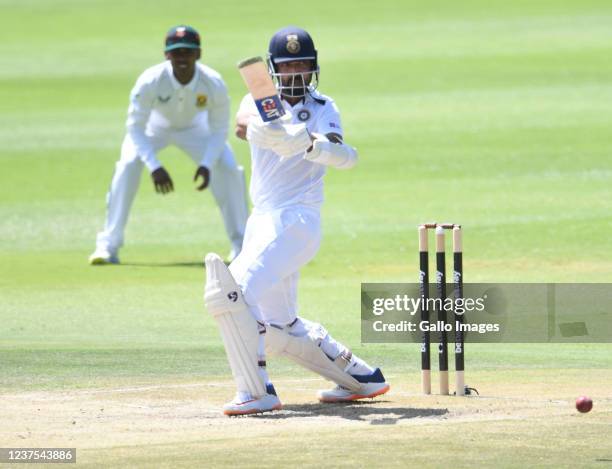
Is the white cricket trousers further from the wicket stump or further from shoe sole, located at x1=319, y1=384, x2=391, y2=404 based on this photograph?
the wicket stump

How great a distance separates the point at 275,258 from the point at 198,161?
7.49 metres

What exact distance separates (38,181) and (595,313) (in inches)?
416

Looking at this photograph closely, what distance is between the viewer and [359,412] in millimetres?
7547

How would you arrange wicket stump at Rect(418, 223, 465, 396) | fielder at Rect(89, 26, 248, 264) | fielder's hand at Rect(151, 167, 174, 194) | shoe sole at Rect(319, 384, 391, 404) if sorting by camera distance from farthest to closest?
1. fielder at Rect(89, 26, 248, 264)
2. fielder's hand at Rect(151, 167, 174, 194)
3. shoe sole at Rect(319, 384, 391, 404)
4. wicket stump at Rect(418, 223, 465, 396)

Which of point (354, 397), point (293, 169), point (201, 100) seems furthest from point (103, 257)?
point (293, 169)

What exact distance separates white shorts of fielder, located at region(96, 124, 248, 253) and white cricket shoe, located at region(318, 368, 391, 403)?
22.1 feet

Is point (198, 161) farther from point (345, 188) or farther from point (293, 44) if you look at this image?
point (293, 44)

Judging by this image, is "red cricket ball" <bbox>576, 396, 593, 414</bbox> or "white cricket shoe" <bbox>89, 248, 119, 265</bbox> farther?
"white cricket shoe" <bbox>89, 248, 119, 265</bbox>

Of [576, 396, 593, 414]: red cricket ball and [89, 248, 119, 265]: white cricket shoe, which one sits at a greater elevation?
[89, 248, 119, 265]: white cricket shoe

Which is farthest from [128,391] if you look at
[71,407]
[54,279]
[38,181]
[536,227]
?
[38,181]

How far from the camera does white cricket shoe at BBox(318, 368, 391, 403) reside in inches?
313

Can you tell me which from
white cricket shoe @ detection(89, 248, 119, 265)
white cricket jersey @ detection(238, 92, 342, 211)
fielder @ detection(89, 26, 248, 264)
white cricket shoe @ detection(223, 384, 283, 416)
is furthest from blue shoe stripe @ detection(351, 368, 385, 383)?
white cricket shoe @ detection(89, 248, 119, 265)

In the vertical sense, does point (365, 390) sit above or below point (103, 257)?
below

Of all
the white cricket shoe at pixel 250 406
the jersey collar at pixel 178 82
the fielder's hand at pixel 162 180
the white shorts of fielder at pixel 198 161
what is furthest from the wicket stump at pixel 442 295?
the white shorts of fielder at pixel 198 161
